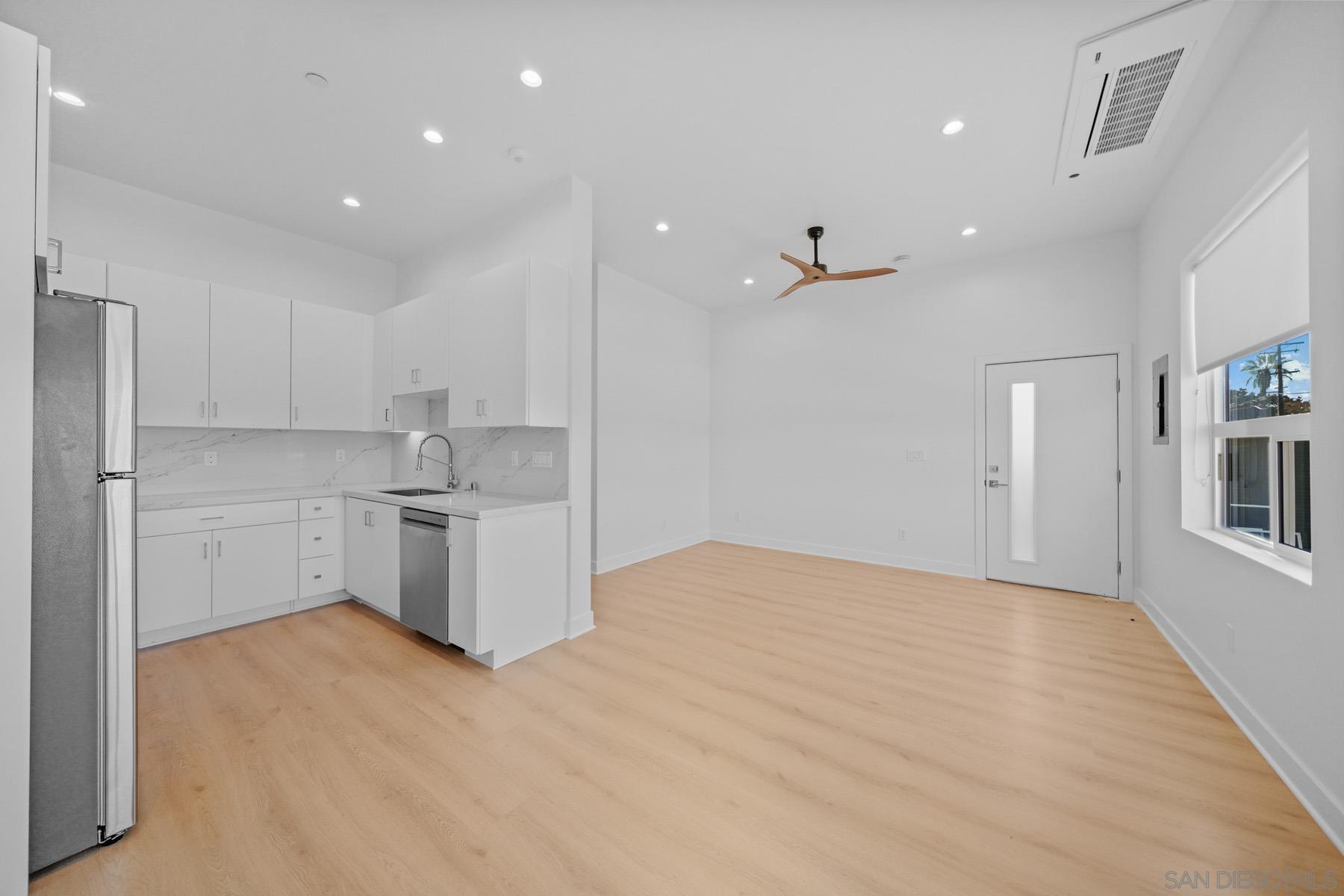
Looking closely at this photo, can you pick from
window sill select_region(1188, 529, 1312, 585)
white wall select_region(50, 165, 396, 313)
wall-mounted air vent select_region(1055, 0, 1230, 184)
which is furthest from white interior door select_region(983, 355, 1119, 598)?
white wall select_region(50, 165, 396, 313)

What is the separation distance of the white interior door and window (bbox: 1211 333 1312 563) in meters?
1.39

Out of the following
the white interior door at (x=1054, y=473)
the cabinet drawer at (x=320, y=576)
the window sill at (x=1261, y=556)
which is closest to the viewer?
the window sill at (x=1261, y=556)

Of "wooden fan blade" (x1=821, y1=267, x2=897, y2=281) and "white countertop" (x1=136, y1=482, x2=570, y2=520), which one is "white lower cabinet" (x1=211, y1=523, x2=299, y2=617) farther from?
"wooden fan blade" (x1=821, y1=267, x2=897, y2=281)

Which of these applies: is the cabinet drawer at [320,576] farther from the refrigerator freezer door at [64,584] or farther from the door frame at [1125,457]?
the door frame at [1125,457]

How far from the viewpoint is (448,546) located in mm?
2742

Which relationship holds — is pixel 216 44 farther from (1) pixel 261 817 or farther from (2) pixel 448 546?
(1) pixel 261 817

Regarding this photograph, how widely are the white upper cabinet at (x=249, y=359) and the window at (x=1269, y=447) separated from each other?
5598 mm

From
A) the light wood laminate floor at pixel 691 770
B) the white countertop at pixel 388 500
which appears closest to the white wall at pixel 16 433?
the light wood laminate floor at pixel 691 770

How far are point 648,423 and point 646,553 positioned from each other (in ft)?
4.78

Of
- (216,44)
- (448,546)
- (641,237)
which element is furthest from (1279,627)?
(216,44)

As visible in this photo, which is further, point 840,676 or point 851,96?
point 840,676

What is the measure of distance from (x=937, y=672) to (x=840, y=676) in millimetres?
558

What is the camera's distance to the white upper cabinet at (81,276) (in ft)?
9.16

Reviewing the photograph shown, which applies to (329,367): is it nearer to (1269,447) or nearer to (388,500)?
(388,500)
